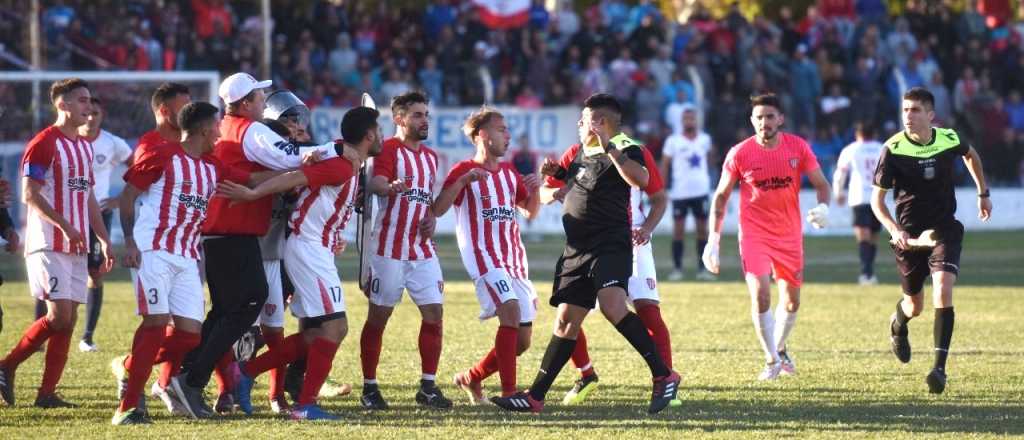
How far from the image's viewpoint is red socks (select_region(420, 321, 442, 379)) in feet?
30.7

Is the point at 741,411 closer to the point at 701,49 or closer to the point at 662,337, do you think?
the point at 662,337

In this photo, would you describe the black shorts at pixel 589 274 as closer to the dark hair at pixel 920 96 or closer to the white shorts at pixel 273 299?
the white shorts at pixel 273 299

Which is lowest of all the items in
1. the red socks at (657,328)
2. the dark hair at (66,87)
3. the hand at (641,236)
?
the red socks at (657,328)

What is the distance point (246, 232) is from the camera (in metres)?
8.64

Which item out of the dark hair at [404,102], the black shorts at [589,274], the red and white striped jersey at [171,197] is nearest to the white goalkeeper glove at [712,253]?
the black shorts at [589,274]

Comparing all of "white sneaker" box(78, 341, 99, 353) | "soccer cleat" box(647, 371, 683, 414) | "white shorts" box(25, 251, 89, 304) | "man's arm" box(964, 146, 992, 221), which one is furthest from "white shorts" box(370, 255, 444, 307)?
"man's arm" box(964, 146, 992, 221)

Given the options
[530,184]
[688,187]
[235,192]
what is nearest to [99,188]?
[235,192]

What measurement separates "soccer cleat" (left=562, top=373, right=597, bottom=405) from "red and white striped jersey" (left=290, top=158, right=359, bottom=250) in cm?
176

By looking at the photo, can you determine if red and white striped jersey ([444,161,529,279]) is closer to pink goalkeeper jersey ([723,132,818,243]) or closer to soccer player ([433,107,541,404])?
soccer player ([433,107,541,404])

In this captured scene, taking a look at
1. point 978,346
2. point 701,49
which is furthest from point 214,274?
point 701,49

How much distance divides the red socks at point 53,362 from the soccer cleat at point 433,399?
2.15m

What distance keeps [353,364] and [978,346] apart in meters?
4.94

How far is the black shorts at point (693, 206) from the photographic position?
19.5m

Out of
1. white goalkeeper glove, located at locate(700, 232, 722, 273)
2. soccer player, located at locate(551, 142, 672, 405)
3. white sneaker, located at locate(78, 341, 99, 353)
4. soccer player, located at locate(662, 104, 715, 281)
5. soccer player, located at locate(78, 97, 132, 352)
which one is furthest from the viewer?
soccer player, located at locate(662, 104, 715, 281)
